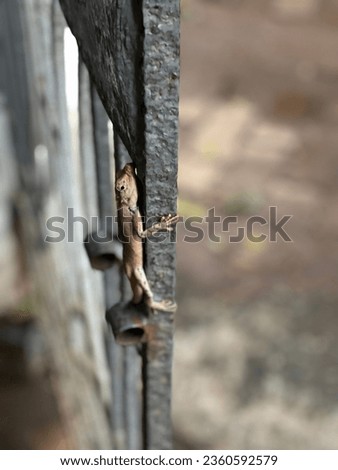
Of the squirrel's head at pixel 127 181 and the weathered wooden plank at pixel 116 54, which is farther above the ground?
the weathered wooden plank at pixel 116 54

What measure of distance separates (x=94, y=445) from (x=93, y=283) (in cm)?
60

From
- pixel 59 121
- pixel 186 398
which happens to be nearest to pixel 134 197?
pixel 59 121

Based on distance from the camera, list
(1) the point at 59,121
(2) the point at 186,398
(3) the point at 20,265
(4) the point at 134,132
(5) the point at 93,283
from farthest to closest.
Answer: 1. (3) the point at 20,265
2. (2) the point at 186,398
3. (5) the point at 93,283
4. (1) the point at 59,121
5. (4) the point at 134,132

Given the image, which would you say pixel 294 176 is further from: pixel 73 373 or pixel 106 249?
pixel 106 249

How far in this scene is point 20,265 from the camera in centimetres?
309

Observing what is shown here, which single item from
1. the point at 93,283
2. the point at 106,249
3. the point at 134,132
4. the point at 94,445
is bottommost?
the point at 94,445

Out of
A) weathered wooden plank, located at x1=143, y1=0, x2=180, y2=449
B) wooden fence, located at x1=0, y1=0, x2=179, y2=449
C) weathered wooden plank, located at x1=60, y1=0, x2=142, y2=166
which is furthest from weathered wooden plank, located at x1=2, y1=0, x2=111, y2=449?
weathered wooden plank, located at x1=143, y1=0, x2=180, y2=449

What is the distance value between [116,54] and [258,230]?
2.93 meters

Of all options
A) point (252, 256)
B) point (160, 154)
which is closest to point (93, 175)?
point (160, 154)

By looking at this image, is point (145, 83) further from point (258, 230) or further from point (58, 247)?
point (258, 230)

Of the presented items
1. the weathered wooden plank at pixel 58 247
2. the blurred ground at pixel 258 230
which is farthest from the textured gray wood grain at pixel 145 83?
the blurred ground at pixel 258 230

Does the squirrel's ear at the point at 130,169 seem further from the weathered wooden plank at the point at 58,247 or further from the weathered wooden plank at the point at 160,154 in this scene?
the weathered wooden plank at the point at 58,247

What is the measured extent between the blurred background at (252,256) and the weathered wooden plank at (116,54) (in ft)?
4.81

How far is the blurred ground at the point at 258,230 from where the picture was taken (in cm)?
232
